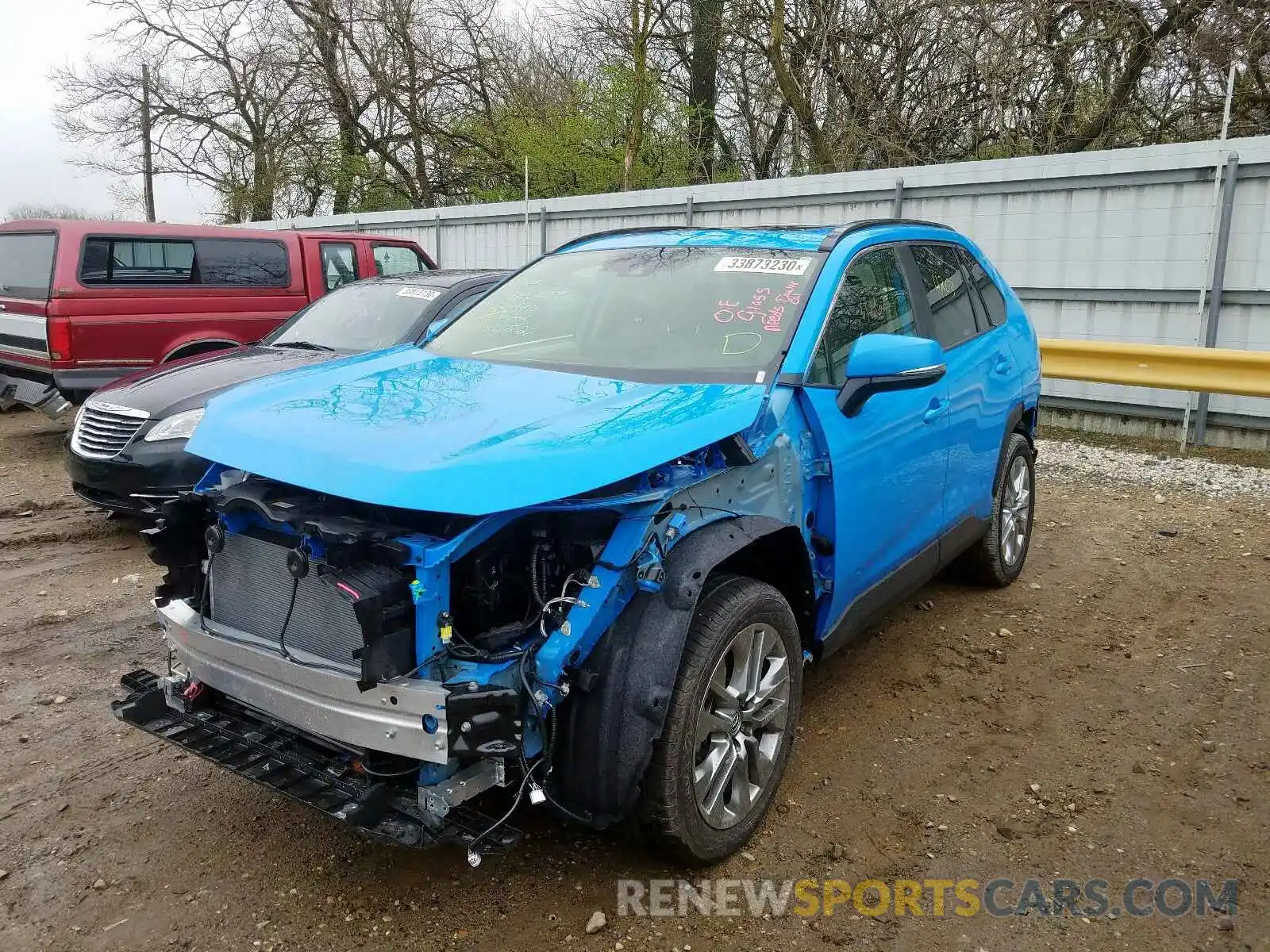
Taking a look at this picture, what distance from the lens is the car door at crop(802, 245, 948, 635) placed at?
3.20 m

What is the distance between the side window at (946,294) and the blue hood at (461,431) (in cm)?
156

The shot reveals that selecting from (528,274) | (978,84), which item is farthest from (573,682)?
(978,84)

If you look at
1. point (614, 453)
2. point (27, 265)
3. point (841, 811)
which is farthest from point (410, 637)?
point (27, 265)

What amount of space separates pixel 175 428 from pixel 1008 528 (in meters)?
4.76

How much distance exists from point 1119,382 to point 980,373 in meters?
4.25

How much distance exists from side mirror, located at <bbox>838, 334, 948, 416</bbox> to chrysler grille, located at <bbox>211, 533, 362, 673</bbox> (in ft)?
5.78

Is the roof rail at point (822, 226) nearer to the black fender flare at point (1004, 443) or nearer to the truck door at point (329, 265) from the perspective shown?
the black fender flare at point (1004, 443)

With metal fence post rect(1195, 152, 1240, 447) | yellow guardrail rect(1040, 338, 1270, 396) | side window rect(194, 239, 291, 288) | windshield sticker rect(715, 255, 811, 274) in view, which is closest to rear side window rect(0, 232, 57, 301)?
side window rect(194, 239, 291, 288)

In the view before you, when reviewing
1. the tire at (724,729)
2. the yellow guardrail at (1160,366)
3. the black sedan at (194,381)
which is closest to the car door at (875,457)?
the tire at (724,729)

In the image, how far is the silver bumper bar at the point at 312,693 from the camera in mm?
2271

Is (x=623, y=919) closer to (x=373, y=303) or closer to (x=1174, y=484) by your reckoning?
(x=373, y=303)

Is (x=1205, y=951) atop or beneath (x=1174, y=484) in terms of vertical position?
beneath

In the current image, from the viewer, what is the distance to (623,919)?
2.59m

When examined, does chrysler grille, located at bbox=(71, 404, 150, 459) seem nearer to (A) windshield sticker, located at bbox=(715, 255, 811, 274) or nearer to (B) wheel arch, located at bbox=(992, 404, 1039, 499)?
(A) windshield sticker, located at bbox=(715, 255, 811, 274)
